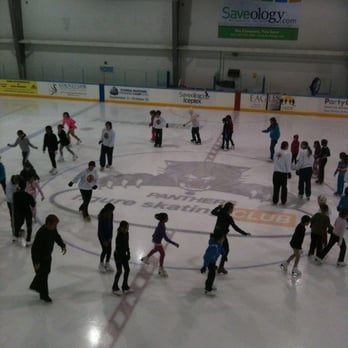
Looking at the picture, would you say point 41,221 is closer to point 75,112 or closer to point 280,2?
point 75,112

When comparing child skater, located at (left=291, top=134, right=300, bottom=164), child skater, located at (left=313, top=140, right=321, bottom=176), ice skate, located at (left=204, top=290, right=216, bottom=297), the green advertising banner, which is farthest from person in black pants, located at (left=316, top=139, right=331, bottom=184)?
the green advertising banner

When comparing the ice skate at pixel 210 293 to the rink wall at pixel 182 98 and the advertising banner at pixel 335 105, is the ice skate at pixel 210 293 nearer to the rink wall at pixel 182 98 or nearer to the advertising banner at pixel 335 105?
the rink wall at pixel 182 98

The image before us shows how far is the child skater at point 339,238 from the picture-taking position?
813cm

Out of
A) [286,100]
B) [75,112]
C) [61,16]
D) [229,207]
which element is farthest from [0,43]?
[229,207]

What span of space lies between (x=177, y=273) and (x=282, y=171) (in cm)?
421

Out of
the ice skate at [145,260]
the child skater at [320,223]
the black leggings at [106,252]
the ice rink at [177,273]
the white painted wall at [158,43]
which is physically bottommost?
the ice rink at [177,273]

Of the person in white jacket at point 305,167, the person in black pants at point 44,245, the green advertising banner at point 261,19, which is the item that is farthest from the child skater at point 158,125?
the green advertising banner at point 261,19

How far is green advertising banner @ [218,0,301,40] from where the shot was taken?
83.6 feet

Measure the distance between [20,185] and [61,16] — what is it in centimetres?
2252

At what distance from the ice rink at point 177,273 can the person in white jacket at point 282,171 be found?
0.30m

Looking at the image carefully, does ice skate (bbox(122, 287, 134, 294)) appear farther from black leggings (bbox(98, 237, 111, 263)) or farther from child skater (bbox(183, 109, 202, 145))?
child skater (bbox(183, 109, 202, 145))

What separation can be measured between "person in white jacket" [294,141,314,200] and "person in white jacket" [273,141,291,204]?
0.49 meters

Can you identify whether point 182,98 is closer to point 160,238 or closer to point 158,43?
point 158,43

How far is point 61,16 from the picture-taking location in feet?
93.7
